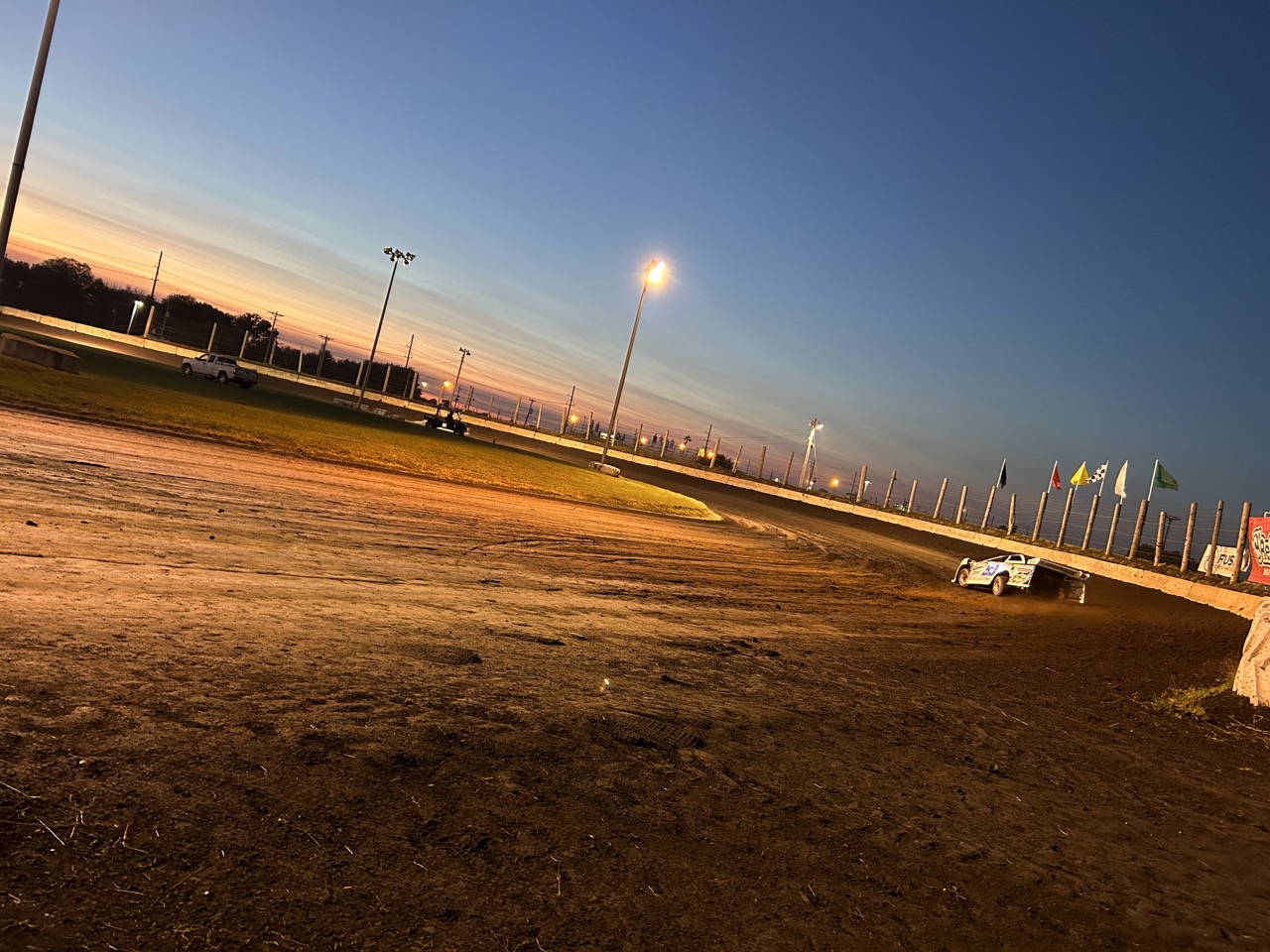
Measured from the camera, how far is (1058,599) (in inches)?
725

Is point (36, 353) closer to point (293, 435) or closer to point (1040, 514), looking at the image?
point (293, 435)

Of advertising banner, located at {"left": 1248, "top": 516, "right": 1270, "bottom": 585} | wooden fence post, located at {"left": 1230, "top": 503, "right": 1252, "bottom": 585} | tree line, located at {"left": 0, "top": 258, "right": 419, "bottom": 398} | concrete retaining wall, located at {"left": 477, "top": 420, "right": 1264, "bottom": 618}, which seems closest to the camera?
advertising banner, located at {"left": 1248, "top": 516, "right": 1270, "bottom": 585}

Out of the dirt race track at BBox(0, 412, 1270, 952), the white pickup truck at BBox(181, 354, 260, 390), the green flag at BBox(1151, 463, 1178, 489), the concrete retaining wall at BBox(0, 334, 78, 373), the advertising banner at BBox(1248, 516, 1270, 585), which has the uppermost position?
the green flag at BBox(1151, 463, 1178, 489)

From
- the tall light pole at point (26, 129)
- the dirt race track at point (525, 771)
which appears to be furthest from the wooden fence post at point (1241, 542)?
the tall light pole at point (26, 129)

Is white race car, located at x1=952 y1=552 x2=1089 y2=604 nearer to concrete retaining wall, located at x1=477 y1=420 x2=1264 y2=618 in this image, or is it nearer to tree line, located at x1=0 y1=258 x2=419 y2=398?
concrete retaining wall, located at x1=477 y1=420 x2=1264 y2=618

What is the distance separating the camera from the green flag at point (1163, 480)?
34.9 metres

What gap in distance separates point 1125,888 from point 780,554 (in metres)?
14.9

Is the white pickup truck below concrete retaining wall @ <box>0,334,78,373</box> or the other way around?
Result: the other way around

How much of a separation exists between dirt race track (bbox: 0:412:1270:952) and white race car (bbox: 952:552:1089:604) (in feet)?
31.2

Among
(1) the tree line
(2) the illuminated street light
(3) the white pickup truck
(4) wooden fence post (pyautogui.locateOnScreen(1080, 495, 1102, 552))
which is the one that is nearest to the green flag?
(4) wooden fence post (pyautogui.locateOnScreen(1080, 495, 1102, 552))

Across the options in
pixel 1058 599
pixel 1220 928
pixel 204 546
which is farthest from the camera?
pixel 1058 599

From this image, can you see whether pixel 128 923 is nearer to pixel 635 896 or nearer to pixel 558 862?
pixel 558 862

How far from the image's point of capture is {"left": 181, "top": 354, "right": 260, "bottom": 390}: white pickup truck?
45750 millimetres

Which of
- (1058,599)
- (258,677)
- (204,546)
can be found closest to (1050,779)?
(258,677)
